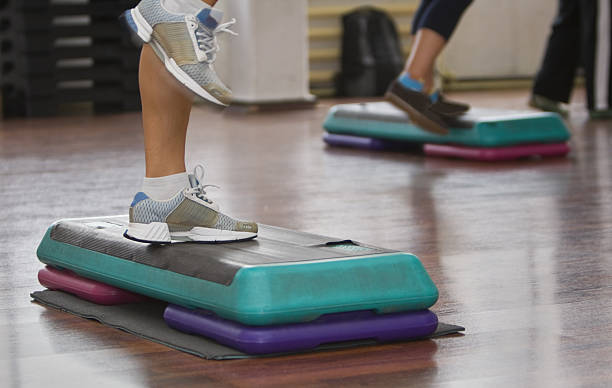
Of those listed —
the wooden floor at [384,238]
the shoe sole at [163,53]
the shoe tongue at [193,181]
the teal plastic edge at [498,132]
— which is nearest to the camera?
the wooden floor at [384,238]

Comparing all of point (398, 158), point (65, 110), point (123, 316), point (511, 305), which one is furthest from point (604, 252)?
point (65, 110)

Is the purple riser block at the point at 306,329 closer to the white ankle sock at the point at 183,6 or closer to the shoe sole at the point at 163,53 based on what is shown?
the shoe sole at the point at 163,53

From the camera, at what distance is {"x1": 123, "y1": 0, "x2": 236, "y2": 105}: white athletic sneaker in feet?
5.76

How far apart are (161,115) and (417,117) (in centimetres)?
215

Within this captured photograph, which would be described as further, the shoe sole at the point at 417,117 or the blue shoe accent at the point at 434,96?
the blue shoe accent at the point at 434,96

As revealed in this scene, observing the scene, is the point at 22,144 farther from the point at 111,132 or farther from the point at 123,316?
the point at 123,316

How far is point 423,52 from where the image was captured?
3.86 metres

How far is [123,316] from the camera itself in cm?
180

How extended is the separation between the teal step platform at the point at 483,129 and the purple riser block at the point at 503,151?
0.08ft

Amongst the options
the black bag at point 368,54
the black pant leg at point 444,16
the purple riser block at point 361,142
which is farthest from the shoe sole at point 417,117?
the black bag at point 368,54

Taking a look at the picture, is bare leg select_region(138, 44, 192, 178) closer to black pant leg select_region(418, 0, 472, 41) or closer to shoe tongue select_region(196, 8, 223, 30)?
shoe tongue select_region(196, 8, 223, 30)

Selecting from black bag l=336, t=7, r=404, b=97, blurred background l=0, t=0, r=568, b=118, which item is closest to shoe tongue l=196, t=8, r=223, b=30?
blurred background l=0, t=0, r=568, b=118

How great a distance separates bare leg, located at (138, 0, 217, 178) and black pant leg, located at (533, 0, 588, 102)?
151 inches

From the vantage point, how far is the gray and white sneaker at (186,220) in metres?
1.82
